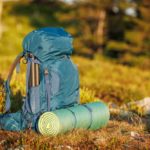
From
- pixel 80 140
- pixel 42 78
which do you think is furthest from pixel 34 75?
pixel 80 140

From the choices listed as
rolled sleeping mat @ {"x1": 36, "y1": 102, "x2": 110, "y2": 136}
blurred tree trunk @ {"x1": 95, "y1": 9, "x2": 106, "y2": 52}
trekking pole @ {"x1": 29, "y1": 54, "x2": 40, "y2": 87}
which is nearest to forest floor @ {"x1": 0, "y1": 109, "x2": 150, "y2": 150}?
rolled sleeping mat @ {"x1": 36, "y1": 102, "x2": 110, "y2": 136}

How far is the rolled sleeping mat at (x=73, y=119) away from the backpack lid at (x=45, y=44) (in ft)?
2.37

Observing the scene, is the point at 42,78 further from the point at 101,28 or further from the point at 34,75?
the point at 101,28

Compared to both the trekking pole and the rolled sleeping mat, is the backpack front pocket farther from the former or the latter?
the rolled sleeping mat

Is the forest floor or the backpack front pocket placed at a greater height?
the backpack front pocket

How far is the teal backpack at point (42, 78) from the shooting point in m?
7.59

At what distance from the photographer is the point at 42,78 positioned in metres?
7.62

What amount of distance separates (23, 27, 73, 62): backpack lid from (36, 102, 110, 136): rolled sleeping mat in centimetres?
72

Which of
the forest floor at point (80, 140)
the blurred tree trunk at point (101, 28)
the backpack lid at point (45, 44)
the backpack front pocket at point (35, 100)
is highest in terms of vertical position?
the backpack lid at point (45, 44)

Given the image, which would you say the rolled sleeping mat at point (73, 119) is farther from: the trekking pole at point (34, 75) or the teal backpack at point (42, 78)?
the trekking pole at point (34, 75)

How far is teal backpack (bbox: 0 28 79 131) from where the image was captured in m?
7.59

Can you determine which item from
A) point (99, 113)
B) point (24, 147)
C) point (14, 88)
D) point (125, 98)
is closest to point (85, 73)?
point (125, 98)

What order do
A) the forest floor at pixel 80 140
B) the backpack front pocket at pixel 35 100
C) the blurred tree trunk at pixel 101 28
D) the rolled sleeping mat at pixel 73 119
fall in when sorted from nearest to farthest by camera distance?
the forest floor at pixel 80 140 → the rolled sleeping mat at pixel 73 119 → the backpack front pocket at pixel 35 100 → the blurred tree trunk at pixel 101 28

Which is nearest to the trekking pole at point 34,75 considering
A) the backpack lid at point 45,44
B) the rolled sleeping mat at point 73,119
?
the backpack lid at point 45,44
